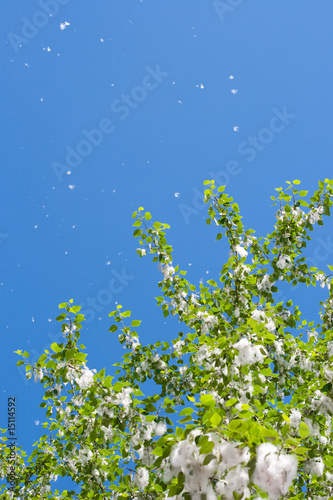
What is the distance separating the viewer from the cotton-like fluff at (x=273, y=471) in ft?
6.41

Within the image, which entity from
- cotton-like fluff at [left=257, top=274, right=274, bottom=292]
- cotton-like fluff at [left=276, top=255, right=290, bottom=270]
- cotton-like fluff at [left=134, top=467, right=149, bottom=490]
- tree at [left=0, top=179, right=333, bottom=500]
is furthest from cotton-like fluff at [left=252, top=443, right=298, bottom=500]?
cotton-like fluff at [left=257, top=274, right=274, bottom=292]

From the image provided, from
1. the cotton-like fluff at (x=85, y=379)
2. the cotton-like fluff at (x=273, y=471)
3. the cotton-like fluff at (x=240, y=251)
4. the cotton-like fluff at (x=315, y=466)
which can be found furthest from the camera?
the cotton-like fluff at (x=240, y=251)

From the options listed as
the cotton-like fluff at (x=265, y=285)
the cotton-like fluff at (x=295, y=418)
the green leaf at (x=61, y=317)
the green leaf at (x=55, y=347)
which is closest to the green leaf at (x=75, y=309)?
the green leaf at (x=61, y=317)

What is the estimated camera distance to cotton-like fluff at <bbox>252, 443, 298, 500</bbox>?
195cm

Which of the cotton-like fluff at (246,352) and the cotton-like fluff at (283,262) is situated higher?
the cotton-like fluff at (283,262)

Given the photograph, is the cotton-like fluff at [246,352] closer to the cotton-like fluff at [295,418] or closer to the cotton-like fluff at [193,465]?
the cotton-like fluff at [295,418]

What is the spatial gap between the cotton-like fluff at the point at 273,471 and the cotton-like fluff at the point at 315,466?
254cm

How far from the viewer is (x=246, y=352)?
3379mm

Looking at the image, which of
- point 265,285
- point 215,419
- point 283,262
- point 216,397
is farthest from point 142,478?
point 283,262

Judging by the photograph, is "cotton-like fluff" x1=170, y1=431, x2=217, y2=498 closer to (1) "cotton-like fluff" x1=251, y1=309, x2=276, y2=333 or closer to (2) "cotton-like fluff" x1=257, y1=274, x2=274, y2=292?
(1) "cotton-like fluff" x1=251, y1=309, x2=276, y2=333

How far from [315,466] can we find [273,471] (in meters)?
2.85

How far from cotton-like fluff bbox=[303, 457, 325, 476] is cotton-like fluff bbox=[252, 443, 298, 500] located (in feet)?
→ 8.34

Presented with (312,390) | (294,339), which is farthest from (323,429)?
(294,339)

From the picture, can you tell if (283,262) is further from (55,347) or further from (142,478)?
(55,347)
